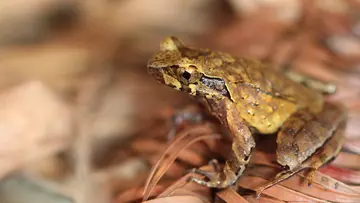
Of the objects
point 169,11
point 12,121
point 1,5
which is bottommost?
point 12,121

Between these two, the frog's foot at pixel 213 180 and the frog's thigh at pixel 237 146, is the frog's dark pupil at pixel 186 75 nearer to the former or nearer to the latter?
the frog's thigh at pixel 237 146

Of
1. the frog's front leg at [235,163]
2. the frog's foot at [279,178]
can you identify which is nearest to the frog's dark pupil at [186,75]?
the frog's front leg at [235,163]

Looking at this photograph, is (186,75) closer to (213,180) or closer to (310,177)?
(213,180)

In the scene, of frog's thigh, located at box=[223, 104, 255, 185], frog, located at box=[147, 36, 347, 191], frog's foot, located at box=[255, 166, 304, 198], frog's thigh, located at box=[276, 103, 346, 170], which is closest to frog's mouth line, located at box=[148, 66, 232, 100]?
frog, located at box=[147, 36, 347, 191]

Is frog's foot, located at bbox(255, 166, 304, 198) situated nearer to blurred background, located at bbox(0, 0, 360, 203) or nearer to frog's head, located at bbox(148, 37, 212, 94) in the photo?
blurred background, located at bbox(0, 0, 360, 203)

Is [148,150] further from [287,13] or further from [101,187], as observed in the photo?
[287,13]

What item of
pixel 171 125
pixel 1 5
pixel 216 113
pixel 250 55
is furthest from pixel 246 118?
pixel 1 5
